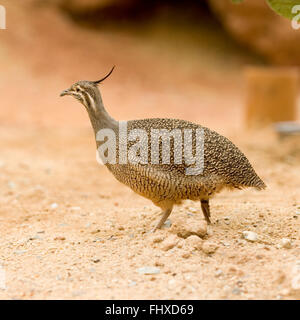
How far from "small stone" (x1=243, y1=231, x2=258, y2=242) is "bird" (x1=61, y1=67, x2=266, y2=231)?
0.44 m

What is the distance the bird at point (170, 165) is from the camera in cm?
452

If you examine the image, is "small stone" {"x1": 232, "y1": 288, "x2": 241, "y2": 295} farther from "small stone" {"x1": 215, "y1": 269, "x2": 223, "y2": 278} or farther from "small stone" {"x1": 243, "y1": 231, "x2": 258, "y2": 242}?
"small stone" {"x1": 243, "y1": 231, "x2": 258, "y2": 242}

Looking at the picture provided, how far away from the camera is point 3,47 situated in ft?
59.2

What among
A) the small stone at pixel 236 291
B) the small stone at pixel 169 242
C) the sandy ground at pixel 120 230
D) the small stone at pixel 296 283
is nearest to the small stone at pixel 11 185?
the sandy ground at pixel 120 230

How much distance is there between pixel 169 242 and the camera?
441cm

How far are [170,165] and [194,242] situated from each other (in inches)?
28.5

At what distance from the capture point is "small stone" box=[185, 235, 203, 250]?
4352mm

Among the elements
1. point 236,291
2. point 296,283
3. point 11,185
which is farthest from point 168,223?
point 11,185

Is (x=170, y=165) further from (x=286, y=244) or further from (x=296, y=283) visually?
(x=296, y=283)

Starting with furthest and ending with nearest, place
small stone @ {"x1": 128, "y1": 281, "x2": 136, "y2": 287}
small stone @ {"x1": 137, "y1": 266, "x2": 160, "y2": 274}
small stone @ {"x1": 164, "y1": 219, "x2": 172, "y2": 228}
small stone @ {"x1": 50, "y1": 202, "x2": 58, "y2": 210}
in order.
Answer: small stone @ {"x1": 50, "y1": 202, "x2": 58, "y2": 210}
small stone @ {"x1": 164, "y1": 219, "x2": 172, "y2": 228}
small stone @ {"x1": 137, "y1": 266, "x2": 160, "y2": 274}
small stone @ {"x1": 128, "y1": 281, "x2": 136, "y2": 287}

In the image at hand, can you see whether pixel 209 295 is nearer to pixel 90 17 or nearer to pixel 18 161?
pixel 18 161

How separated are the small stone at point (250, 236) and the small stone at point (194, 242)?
45cm

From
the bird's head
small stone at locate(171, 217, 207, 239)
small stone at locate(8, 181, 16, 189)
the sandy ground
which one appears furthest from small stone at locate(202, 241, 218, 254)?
small stone at locate(8, 181, 16, 189)

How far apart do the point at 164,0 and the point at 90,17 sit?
3357 millimetres
